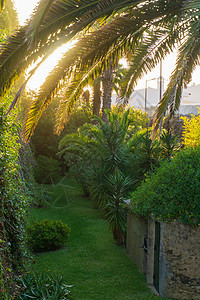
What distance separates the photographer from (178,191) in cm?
584

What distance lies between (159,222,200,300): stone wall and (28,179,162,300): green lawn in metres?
0.40

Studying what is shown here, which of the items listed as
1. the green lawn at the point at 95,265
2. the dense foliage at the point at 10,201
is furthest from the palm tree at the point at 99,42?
the green lawn at the point at 95,265

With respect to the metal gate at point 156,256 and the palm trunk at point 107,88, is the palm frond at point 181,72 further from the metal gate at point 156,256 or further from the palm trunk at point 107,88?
the palm trunk at point 107,88

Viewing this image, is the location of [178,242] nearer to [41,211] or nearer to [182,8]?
[182,8]

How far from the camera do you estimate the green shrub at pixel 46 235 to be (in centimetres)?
866

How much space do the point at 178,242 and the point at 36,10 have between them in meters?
4.23

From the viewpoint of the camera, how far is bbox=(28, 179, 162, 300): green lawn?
620 cm

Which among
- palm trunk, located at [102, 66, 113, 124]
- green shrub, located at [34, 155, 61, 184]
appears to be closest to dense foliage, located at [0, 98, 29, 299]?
palm trunk, located at [102, 66, 113, 124]

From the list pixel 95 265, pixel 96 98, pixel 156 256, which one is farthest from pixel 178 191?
pixel 96 98

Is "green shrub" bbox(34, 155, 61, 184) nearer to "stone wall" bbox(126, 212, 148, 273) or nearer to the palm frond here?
"stone wall" bbox(126, 212, 148, 273)

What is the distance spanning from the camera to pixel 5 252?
4680mm

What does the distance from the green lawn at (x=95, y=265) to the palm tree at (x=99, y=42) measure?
302 centimetres

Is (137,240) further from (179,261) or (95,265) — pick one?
(179,261)

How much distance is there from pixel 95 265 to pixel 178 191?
2.98 meters
